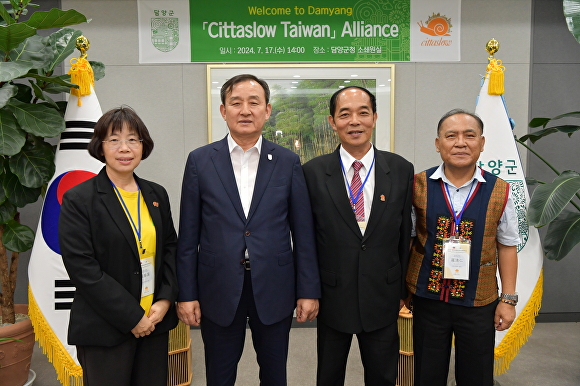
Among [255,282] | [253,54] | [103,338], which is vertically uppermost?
[253,54]

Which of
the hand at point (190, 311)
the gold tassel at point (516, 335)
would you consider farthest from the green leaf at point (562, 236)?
the hand at point (190, 311)

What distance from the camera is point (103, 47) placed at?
3.39 metres

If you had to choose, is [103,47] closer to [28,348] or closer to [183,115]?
[183,115]

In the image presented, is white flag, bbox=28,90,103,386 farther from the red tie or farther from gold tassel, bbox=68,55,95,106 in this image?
the red tie

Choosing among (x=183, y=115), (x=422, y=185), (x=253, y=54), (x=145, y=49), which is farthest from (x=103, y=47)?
(x=422, y=185)

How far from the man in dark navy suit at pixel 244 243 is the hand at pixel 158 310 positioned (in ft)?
0.24

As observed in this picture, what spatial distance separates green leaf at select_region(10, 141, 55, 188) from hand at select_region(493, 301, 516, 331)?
101 inches

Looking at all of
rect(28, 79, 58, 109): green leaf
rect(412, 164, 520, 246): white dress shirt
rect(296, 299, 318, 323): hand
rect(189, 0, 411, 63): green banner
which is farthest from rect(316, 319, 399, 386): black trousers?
rect(189, 0, 411, 63): green banner

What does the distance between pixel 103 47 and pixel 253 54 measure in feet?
4.35

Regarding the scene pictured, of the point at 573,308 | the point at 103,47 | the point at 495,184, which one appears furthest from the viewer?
the point at 573,308

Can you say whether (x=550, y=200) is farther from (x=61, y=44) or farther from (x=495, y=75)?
(x=61, y=44)

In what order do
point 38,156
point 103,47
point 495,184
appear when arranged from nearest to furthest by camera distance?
1. point 495,184
2. point 38,156
3. point 103,47

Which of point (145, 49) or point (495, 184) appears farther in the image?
point (145, 49)

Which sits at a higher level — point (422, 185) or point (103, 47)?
point (103, 47)
